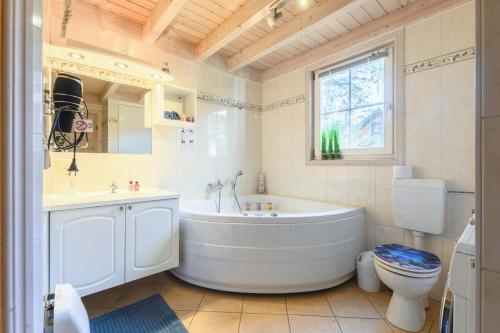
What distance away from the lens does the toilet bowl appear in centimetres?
155

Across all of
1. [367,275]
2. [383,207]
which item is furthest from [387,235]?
[367,275]

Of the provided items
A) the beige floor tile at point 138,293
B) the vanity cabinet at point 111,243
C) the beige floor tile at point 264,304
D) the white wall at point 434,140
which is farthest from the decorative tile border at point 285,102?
the beige floor tile at point 138,293

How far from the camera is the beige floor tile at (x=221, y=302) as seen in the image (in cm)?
185

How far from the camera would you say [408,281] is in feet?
5.11

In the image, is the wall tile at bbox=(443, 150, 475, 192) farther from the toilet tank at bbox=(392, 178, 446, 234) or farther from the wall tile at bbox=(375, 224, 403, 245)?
the wall tile at bbox=(375, 224, 403, 245)

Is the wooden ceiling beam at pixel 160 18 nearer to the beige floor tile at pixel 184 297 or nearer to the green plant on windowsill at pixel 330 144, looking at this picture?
the green plant on windowsill at pixel 330 144

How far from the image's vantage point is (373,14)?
221 cm

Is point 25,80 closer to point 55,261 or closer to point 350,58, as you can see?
point 55,261

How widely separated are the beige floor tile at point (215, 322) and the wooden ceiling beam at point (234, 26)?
7.44 ft

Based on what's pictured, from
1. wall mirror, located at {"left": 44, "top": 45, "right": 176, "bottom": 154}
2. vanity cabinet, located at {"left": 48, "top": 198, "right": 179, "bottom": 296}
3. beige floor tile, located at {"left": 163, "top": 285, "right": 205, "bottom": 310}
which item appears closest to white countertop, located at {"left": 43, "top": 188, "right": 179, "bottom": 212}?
vanity cabinet, located at {"left": 48, "top": 198, "right": 179, "bottom": 296}

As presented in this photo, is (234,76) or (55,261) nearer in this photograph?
(55,261)

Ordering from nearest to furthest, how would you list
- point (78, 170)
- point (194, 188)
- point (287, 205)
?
point (78, 170) < point (194, 188) < point (287, 205)
